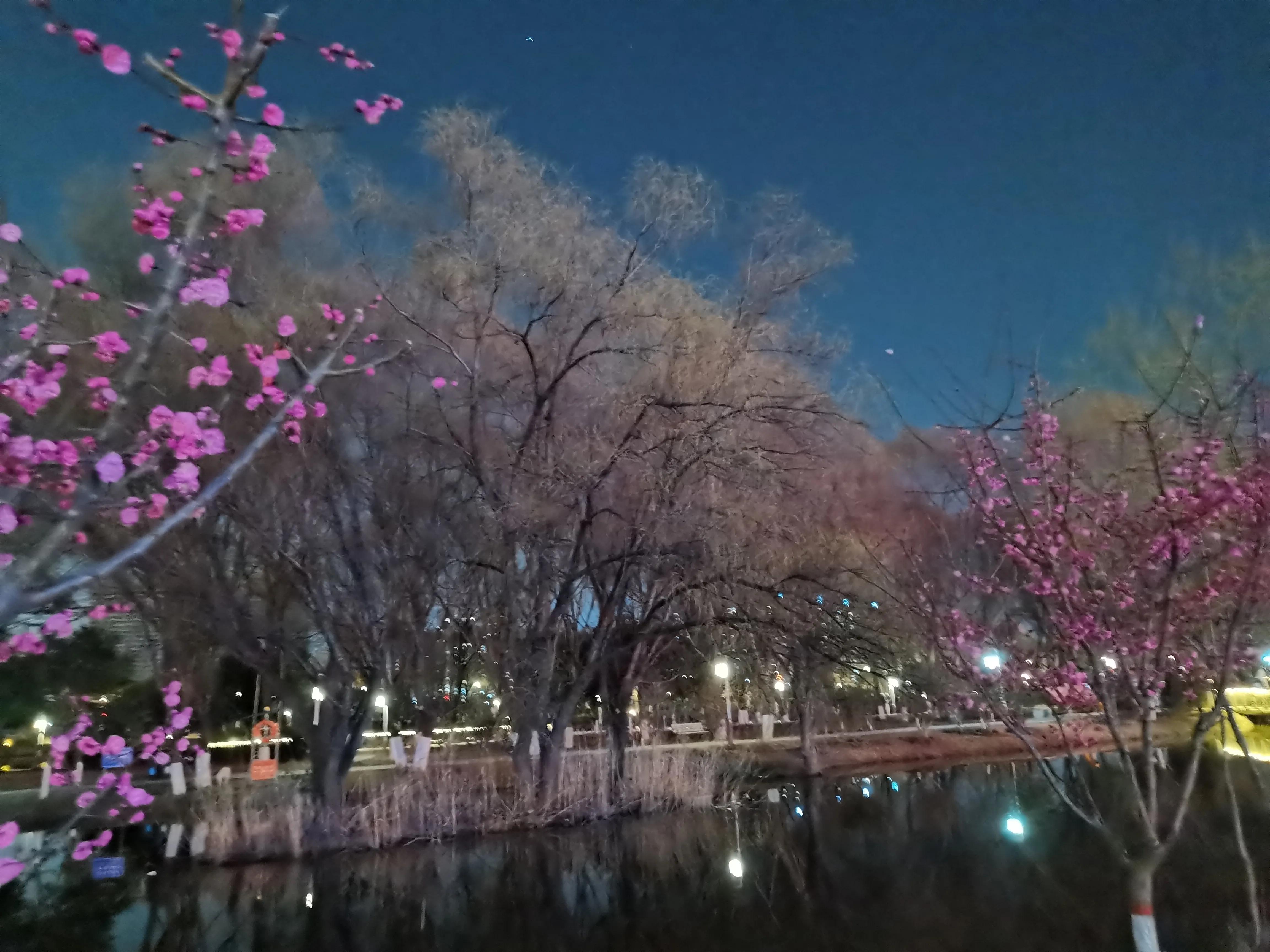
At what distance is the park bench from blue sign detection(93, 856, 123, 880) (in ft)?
46.9

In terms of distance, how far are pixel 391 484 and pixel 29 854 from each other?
372 inches

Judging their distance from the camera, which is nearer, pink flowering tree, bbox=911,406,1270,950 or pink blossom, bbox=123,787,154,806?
pink flowering tree, bbox=911,406,1270,950

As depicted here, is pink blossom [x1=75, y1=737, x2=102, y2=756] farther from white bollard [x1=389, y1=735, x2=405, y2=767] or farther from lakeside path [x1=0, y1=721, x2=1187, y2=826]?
white bollard [x1=389, y1=735, x2=405, y2=767]

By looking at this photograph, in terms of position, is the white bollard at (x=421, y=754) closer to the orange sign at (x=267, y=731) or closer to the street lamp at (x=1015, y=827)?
the orange sign at (x=267, y=731)


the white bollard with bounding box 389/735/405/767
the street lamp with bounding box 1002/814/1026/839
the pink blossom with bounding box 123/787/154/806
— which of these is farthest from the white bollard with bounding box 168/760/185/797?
the street lamp with bounding box 1002/814/1026/839

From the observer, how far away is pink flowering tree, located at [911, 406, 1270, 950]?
162 inches

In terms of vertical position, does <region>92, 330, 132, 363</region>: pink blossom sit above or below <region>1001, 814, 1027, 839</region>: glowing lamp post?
above

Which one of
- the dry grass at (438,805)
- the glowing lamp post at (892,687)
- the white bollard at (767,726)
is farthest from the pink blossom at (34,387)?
the white bollard at (767,726)

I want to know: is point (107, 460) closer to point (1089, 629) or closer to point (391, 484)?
point (1089, 629)

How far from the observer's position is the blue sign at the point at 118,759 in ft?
17.2

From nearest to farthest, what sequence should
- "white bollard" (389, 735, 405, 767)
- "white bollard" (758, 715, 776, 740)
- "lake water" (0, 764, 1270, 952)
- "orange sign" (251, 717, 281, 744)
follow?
"lake water" (0, 764, 1270, 952) < "orange sign" (251, 717, 281, 744) < "white bollard" (389, 735, 405, 767) < "white bollard" (758, 715, 776, 740)

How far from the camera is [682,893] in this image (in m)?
9.09

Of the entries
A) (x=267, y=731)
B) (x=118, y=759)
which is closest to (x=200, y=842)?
(x=267, y=731)

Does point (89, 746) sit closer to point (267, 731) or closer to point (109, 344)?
point (109, 344)
